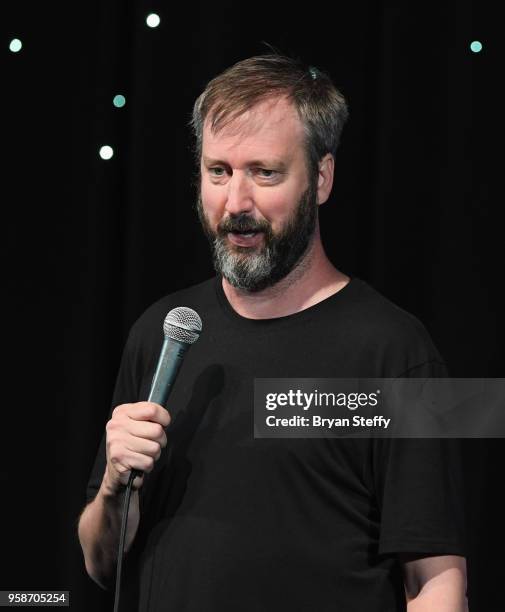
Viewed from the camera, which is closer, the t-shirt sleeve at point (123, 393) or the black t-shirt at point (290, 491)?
the black t-shirt at point (290, 491)

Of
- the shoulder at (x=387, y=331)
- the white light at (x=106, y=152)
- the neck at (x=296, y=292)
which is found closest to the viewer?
the shoulder at (x=387, y=331)

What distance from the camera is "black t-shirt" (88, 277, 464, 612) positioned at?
1412mm

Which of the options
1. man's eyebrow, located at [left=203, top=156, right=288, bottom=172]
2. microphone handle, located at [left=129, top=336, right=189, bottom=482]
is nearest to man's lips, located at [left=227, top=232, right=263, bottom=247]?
man's eyebrow, located at [left=203, top=156, right=288, bottom=172]

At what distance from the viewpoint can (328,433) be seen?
1472mm

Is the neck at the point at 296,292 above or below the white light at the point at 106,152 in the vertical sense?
below

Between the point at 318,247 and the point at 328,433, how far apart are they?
325mm

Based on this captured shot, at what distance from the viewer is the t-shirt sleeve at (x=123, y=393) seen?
1.65 metres

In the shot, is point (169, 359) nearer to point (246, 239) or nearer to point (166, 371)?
point (166, 371)

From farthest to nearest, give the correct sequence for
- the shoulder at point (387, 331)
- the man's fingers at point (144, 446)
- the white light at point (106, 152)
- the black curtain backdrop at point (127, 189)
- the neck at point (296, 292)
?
the white light at point (106, 152) < the black curtain backdrop at point (127, 189) < the neck at point (296, 292) < the shoulder at point (387, 331) < the man's fingers at point (144, 446)

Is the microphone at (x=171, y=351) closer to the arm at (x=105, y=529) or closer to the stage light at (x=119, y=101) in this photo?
the arm at (x=105, y=529)

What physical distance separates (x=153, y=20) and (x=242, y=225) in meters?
0.76

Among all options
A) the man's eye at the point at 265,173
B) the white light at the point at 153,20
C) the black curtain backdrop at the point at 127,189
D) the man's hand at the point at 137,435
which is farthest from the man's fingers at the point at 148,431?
the white light at the point at 153,20

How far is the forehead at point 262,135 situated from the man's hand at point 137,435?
1.37 ft

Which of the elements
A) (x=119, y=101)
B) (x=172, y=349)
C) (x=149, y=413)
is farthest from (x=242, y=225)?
(x=119, y=101)
